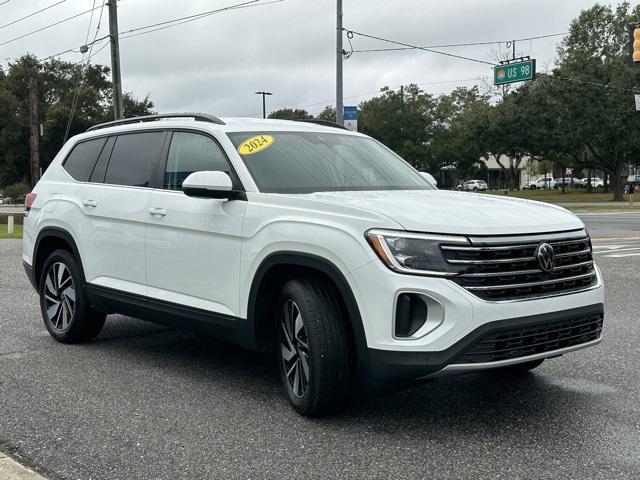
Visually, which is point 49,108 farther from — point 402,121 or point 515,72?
point 515,72

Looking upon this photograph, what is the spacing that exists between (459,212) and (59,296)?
13.1 ft

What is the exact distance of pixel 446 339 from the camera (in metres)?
3.78

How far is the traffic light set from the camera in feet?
65.2

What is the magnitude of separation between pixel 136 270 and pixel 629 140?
143ft

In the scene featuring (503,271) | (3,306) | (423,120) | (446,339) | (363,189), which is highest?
(423,120)

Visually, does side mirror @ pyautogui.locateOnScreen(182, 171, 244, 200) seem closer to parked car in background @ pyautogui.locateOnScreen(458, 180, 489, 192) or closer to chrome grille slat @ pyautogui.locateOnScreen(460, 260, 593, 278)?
chrome grille slat @ pyautogui.locateOnScreen(460, 260, 593, 278)

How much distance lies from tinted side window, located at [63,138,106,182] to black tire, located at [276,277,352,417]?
112 inches

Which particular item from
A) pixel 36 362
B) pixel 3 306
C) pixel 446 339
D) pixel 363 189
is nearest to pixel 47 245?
Result: pixel 36 362

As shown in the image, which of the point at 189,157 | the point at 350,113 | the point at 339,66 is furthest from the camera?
the point at 339,66

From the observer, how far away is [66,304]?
645 centimetres

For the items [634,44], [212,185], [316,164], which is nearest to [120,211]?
[212,185]

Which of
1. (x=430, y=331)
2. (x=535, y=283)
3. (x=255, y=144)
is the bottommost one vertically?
(x=430, y=331)

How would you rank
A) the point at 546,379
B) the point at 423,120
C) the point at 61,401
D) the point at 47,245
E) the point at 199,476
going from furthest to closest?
the point at 423,120 < the point at 47,245 < the point at 546,379 < the point at 61,401 < the point at 199,476

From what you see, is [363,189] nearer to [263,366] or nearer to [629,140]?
[263,366]
